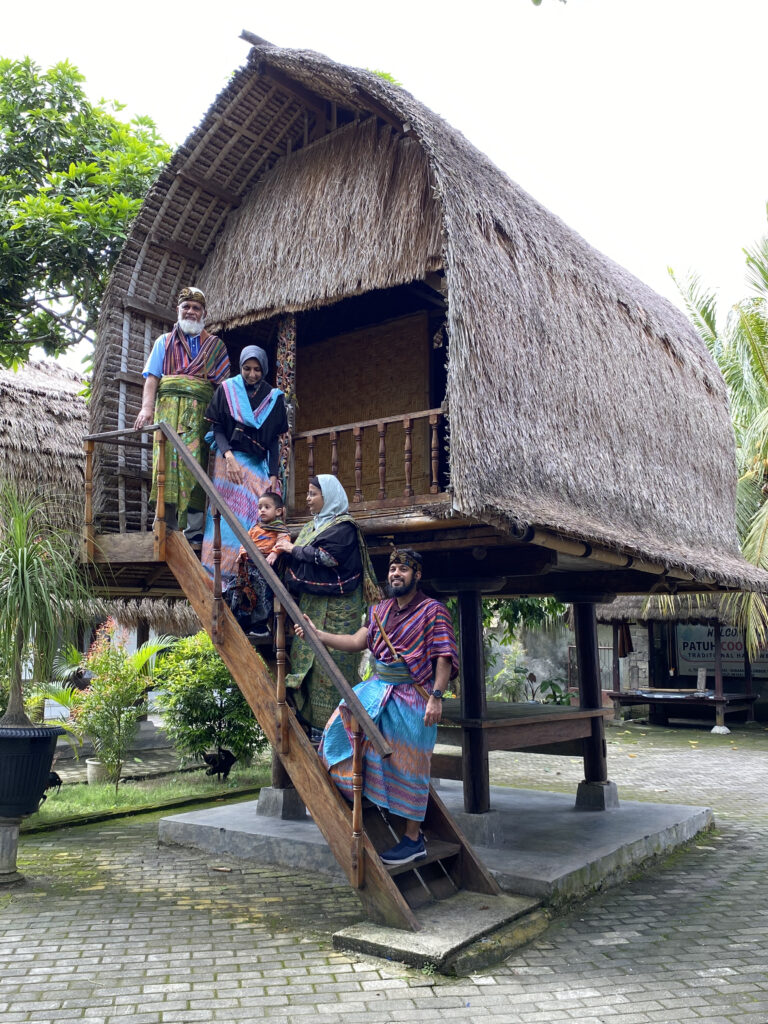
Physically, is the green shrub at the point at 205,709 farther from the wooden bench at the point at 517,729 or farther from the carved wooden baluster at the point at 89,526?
the carved wooden baluster at the point at 89,526

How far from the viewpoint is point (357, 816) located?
4844 millimetres

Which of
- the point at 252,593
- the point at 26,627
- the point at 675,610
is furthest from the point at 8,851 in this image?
the point at 675,610

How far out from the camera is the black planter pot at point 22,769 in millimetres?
5824

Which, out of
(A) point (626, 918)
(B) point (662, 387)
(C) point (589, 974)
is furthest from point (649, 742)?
(C) point (589, 974)

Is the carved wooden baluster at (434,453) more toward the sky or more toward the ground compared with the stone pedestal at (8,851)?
more toward the sky

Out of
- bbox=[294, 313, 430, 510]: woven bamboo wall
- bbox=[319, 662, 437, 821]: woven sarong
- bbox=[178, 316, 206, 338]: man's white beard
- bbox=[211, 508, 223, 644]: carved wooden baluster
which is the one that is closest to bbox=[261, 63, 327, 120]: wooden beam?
bbox=[294, 313, 430, 510]: woven bamboo wall

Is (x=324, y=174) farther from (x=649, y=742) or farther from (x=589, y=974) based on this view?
(x=649, y=742)

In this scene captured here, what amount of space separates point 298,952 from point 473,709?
2691 millimetres

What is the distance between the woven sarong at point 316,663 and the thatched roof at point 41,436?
20.2 feet

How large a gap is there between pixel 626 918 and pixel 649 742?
36.9 feet

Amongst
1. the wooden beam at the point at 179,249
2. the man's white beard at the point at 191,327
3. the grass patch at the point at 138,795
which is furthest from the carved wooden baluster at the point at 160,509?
the grass patch at the point at 138,795

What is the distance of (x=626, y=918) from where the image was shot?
5660mm

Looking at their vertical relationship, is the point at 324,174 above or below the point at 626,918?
above

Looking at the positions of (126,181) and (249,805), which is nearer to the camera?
(249,805)
